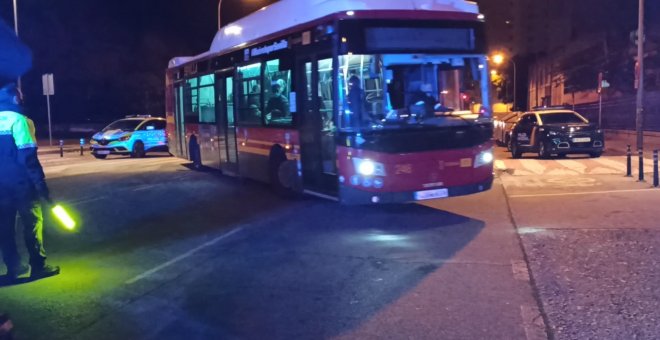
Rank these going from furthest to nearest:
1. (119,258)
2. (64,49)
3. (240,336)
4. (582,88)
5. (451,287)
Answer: (582,88), (64,49), (119,258), (451,287), (240,336)

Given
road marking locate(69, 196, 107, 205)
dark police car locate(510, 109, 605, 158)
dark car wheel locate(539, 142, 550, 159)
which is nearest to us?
road marking locate(69, 196, 107, 205)

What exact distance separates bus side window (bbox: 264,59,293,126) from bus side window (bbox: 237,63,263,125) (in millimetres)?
406

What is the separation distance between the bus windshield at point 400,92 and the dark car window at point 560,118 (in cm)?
1158

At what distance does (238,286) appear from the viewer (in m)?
6.97

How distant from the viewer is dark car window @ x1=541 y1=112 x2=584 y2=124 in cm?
2077

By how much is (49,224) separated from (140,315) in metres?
5.89

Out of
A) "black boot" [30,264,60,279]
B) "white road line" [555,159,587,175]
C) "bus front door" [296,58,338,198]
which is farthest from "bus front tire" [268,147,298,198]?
"white road line" [555,159,587,175]

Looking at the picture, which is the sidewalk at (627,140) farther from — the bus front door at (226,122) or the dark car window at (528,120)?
the bus front door at (226,122)

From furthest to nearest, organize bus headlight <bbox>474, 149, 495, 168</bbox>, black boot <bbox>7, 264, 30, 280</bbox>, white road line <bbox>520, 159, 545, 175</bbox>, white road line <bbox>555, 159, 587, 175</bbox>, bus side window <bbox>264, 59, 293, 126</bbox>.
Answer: white road line <bbox>520, 159, 545, 175</bbox> < white road line <bbox>555, 159, 587, 175</bbox> < bus side window <bbox>264, 59, 293, 126</bbox> < bus headlight <bbox>474, 149, 495, 168</bbox> < black boot <bbox>7, 264, 30, 280</bbox>

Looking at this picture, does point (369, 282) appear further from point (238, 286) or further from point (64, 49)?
point (64, 49)

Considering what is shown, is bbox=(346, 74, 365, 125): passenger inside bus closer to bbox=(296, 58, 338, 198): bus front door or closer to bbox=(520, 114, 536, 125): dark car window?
bbox=(296, 58, 338, 198): bus front door

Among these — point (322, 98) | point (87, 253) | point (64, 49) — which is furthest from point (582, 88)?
point (87, 253)

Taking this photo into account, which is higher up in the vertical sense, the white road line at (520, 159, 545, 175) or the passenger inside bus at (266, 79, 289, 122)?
the passenger inside bus at (266, 79, 289, 122)

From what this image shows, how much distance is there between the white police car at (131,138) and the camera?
26.4m
